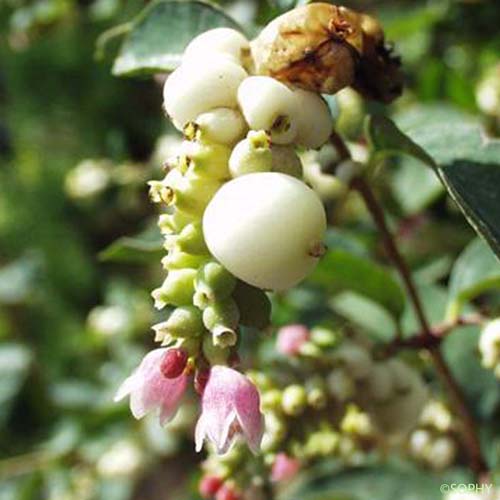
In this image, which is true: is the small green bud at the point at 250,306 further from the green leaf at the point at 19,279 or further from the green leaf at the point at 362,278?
the green leaf at the point at 19,279

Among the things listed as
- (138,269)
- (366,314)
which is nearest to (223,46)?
(366,314)

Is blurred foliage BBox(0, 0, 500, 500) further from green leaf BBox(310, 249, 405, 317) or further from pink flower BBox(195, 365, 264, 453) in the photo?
pink flower BBox(195, 365, 264, 453)

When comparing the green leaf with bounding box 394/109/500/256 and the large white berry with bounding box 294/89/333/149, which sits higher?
the large white berry with bounding box 294/89/333/149

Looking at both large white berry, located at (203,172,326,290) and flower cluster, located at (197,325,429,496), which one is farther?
flower cluster, located at (197,325,429,496)

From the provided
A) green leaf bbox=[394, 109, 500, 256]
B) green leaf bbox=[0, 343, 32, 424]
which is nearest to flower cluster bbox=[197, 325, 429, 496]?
green leaf bbox=[394, 109, 500, 256]

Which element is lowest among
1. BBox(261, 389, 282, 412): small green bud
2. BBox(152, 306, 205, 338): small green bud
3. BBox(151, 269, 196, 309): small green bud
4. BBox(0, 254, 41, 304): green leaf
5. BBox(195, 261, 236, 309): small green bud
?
BBox(0, 254, 41, 304): green leaf

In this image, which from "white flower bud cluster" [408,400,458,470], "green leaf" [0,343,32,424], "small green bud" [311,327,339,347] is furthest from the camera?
"green leaf" [0,343,32,424]

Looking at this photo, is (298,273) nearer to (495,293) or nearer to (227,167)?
(227,167)
